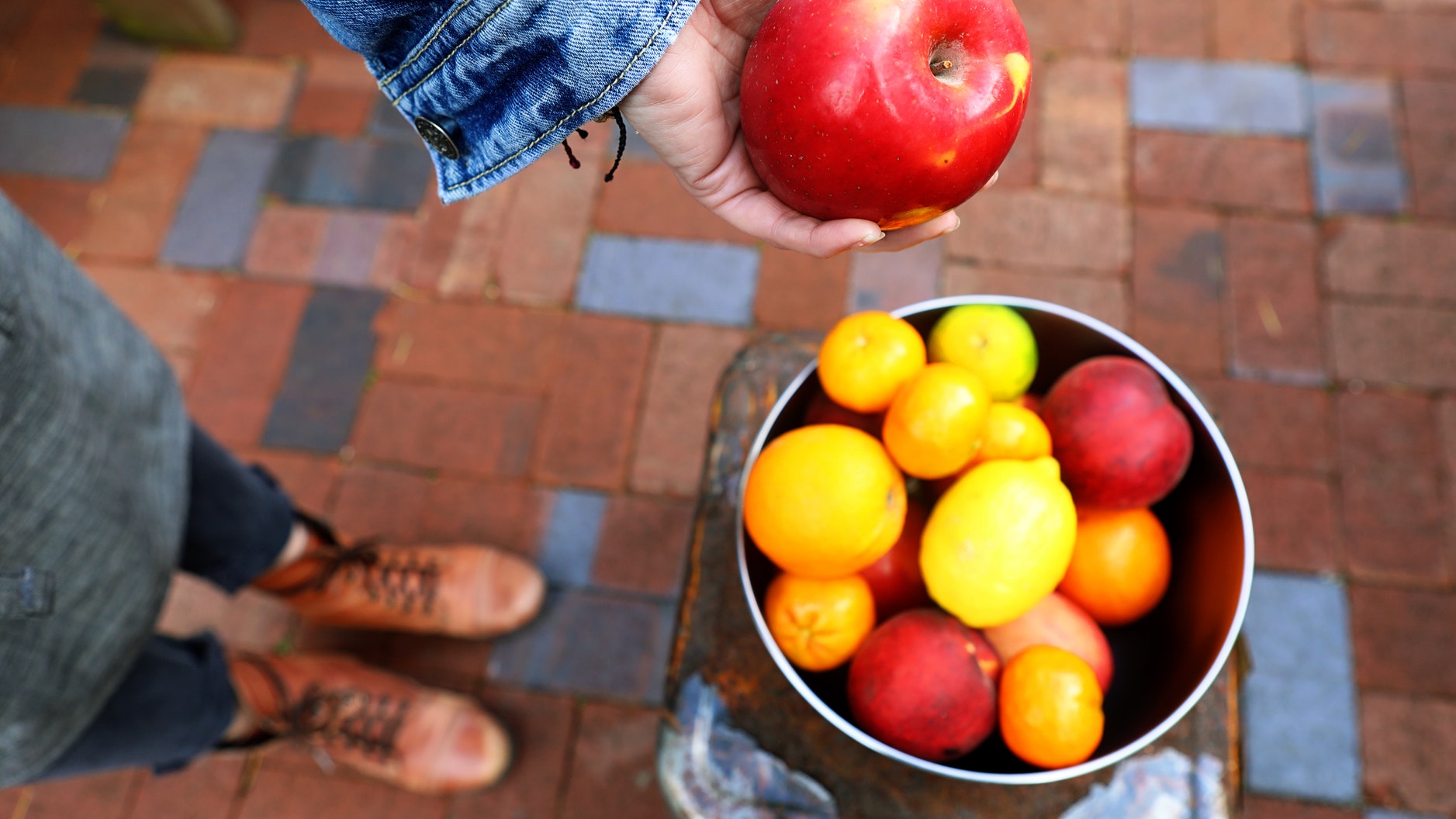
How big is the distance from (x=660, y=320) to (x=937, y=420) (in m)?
1.42

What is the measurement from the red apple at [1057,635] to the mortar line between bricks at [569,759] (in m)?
1.16

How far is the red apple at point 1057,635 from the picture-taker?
1.03 m

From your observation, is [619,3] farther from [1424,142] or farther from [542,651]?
[1424,142]

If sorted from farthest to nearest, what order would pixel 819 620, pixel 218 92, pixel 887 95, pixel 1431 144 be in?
pixel 218 92, pixel 1431 144, pixel 819 620, pixel 887 95

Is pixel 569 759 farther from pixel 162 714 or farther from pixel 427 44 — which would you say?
pixel 427 44

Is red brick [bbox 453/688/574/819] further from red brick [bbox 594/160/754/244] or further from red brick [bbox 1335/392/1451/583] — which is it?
red brick [bbox 1335/392/1451/583]

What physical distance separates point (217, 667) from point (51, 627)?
490 millimetres

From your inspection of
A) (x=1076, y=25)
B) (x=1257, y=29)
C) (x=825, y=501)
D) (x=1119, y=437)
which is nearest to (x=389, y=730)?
(x=825, y=501)

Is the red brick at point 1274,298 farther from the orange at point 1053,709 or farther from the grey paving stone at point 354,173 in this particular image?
the grey paving stone at point 354,173

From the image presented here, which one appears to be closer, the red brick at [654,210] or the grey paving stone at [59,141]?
the red brick at [654,210]

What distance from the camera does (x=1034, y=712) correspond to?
3.03ft

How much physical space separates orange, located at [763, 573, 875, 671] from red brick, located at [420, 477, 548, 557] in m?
1.18

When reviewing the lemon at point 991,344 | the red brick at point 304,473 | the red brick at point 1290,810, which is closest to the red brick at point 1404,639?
the red brick at point 1290,810

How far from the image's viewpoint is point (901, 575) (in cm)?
110
